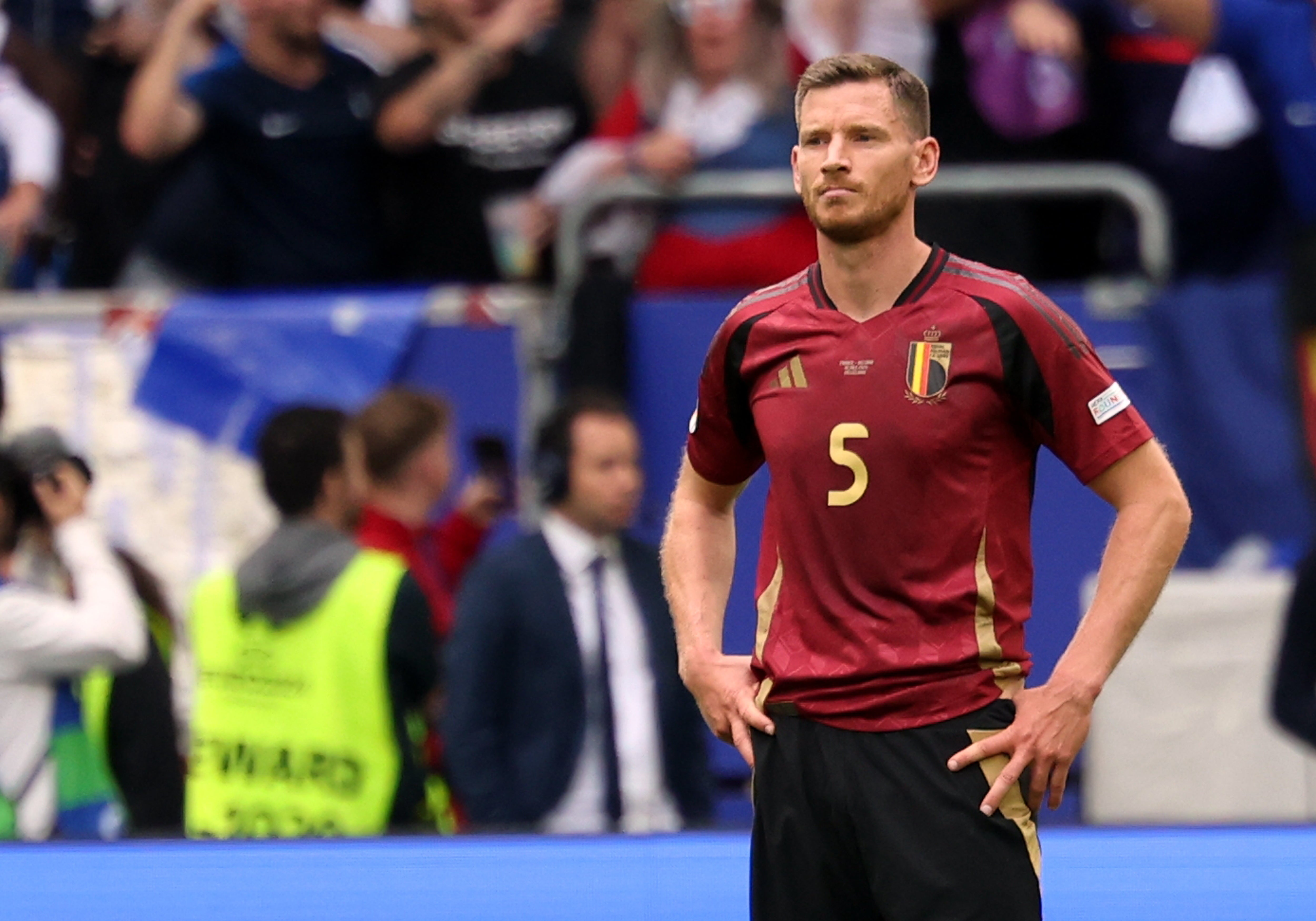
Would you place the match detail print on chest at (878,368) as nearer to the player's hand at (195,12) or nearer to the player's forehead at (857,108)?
the player's forehead at (857,108)

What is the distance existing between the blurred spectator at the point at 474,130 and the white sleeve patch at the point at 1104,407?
12.3ft

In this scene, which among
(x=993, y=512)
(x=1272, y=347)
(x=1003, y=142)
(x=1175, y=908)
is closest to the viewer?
(x=993, y=512)

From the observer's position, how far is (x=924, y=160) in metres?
2.71

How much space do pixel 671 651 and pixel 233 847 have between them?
1089 mm

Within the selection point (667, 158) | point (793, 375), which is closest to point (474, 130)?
point (667, 158)

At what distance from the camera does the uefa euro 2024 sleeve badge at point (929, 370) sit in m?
2.65

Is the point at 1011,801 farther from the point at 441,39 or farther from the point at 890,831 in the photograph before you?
the point at 441,39

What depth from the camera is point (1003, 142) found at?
19.9ft

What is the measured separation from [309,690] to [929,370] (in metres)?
1.93

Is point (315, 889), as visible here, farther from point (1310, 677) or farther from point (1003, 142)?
point (1003, 142)

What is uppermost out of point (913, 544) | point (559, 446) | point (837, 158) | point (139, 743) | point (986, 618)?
point (837, 158)

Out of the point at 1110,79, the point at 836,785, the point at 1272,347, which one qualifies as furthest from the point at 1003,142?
the point at 836,785

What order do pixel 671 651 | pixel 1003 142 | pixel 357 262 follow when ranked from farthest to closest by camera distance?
pixel 357 262, pixel 1003 142, pixel 671 651

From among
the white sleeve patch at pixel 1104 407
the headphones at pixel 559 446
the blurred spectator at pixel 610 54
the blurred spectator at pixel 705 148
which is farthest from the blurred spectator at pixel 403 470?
the white sleeve patch at pixel 1104 407
